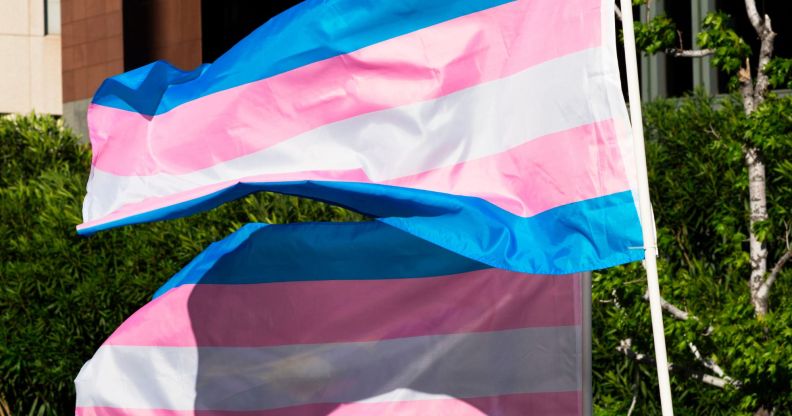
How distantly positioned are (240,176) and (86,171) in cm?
815

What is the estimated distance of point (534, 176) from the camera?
15.1ft

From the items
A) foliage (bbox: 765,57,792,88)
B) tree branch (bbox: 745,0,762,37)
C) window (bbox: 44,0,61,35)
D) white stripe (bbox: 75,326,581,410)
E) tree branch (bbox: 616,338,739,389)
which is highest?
window (bbox: 44,0,61,35)

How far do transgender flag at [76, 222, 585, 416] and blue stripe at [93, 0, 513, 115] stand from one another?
2.36 feet

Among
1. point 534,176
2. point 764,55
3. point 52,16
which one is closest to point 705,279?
point 764,55

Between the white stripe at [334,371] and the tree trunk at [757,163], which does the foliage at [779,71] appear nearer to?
the tree trunk at [757,163]

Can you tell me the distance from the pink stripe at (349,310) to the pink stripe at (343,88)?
2.33 feet

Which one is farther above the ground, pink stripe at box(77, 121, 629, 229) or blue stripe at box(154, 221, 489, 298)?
pink stripe at box(77, 121, 629, 229)

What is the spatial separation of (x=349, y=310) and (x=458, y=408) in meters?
0.63

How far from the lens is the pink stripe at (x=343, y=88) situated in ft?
15.9

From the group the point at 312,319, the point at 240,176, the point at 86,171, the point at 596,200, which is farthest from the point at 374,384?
the point at 86,171

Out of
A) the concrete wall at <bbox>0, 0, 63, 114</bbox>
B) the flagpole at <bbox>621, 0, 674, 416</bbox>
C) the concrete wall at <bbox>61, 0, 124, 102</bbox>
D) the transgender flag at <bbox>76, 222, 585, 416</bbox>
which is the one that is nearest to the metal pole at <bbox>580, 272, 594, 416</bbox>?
the transgender flag at <bbox>76, 222, 585, 416</bbox>

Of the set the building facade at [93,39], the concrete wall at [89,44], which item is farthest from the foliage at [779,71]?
the concrete wall at [89,44]

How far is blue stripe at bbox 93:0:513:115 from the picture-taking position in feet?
16.8

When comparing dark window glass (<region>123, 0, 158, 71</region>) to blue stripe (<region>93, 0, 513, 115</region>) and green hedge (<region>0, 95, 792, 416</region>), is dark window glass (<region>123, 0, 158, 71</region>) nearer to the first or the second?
green hedge (<region>0, 95, 792, 416</region>)
